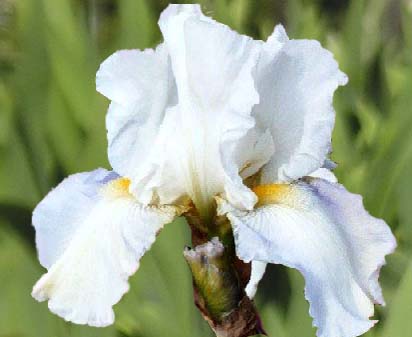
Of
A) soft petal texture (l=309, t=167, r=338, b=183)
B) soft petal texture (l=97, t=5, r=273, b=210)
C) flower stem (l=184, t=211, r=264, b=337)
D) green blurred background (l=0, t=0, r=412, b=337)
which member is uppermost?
soft petal texture (l=97, t=5, r=273, b=210)

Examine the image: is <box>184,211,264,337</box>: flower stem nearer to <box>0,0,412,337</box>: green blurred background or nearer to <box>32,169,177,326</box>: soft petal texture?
<box>32,169,177,326</box>: soft petal texture

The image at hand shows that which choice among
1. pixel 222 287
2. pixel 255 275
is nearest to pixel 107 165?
pixel 255 275

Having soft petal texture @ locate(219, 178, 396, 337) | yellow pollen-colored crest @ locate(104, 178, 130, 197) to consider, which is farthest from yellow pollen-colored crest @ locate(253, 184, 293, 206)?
yellow pollen-colored crest @ locate(104, 178, 130, 197)

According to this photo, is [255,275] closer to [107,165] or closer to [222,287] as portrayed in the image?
[222,287]

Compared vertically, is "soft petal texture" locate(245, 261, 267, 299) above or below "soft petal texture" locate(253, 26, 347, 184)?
below

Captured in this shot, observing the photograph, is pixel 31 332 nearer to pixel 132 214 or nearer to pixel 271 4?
pixel 132 214

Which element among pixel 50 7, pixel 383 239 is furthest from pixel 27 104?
pixel 383 239
